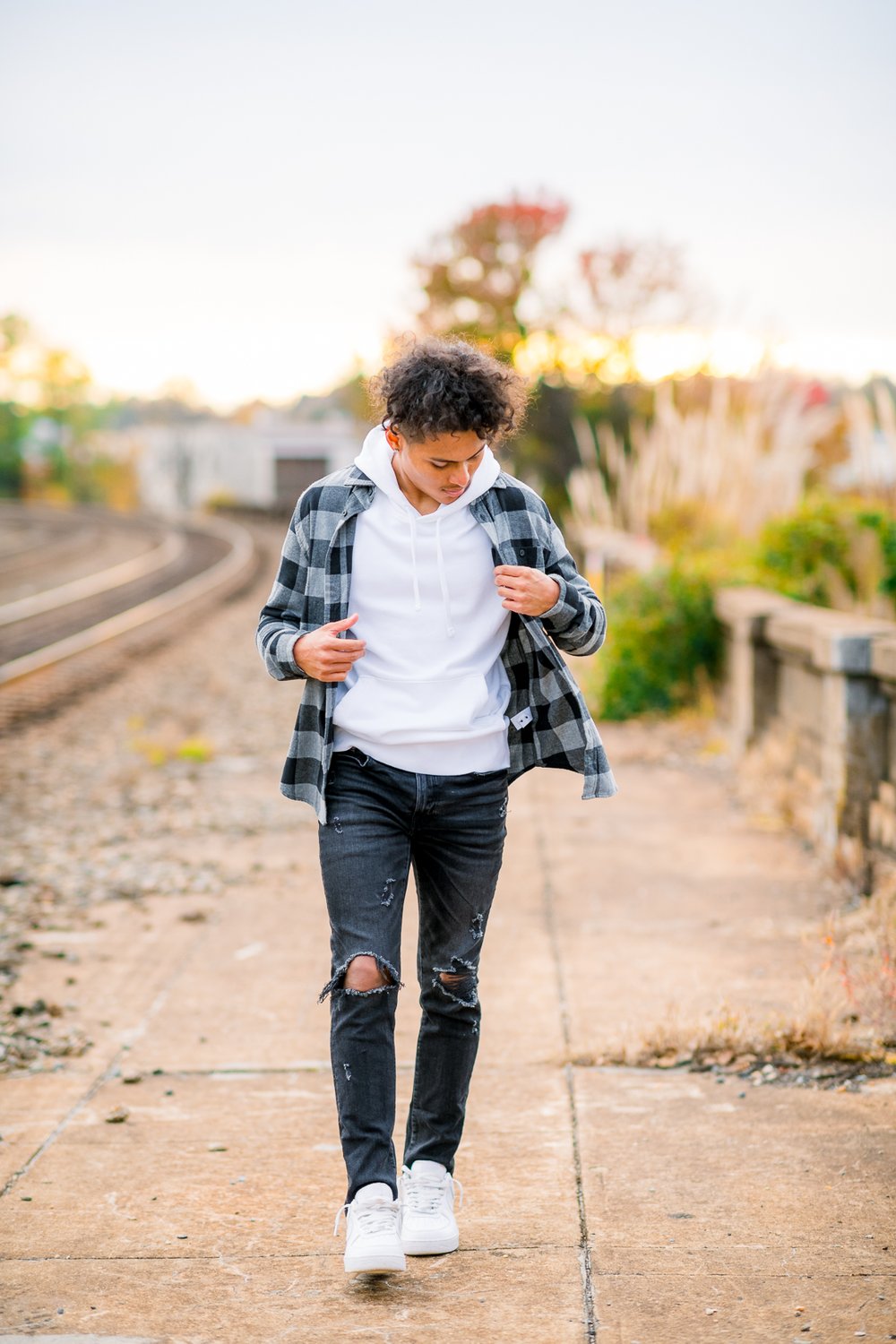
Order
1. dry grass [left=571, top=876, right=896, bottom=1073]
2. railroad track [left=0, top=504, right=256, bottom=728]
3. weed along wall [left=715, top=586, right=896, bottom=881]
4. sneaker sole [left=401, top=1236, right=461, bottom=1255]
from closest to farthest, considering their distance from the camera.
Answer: sneaker sole [left=401, top=1236, right=461, bottom=1255], dry grass [left=571, top=876, right=896, bottom=1073], weed along wall [left=715, top=586, right=896, bottom=881], railroad track [left=0, top=504, right=256, bottom=728]

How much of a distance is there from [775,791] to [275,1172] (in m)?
4.22

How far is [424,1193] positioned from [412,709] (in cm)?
103

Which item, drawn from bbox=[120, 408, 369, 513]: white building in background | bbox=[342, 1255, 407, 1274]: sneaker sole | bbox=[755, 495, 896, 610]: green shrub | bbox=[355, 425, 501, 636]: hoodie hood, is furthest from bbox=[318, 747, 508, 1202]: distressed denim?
bbox=[120, 408, 369, 513]: white building in background

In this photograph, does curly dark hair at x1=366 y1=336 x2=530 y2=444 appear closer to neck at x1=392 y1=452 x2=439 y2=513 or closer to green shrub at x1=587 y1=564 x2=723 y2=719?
neck at x1=392 y1=452 x2=439 y2=513

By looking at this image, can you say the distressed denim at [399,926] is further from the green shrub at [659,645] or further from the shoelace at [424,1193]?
the green shrub at [659,645]

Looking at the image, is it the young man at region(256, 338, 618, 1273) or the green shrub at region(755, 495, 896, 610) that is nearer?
the young man at region(256, 338, 618, 1273)

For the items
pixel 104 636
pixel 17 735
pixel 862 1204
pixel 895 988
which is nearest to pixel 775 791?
pixel 895 988

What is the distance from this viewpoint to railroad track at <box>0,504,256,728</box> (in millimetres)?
13609

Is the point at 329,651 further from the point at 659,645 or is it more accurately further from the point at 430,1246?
the point at 659,645

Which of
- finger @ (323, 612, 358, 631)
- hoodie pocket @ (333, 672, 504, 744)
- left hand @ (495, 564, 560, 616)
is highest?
left hand @ (495, 564, 560, 616)

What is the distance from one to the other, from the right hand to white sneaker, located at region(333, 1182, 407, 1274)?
101 centimetres

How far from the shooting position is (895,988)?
4.20m

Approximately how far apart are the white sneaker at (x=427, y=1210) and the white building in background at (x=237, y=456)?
76.4 m

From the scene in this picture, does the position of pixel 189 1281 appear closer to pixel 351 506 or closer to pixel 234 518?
pixel 351 506
